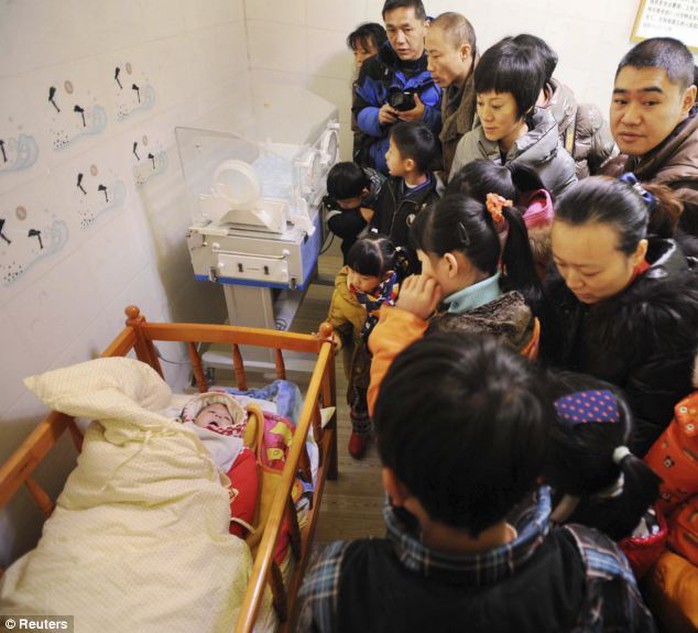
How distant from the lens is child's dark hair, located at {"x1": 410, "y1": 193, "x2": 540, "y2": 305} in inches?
37.1

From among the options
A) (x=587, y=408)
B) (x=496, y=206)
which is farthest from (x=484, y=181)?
(x=587, y=408)

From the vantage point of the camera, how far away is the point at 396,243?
5.75 ft

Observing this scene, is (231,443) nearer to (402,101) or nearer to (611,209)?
(611,209)

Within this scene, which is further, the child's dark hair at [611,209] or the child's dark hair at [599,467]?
the child's dark hair at [611,209]

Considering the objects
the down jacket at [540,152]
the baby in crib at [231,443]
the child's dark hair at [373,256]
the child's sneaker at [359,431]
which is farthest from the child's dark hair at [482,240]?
the child's sneaker at [359,431]

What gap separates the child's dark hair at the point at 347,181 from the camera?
193cm

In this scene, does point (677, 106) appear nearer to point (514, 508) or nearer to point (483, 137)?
point (483, 137)

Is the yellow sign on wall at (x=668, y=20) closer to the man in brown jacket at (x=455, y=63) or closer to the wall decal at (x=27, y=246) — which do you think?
the man in brown jacket at (x=455, y=63)

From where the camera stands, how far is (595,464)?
659 mm

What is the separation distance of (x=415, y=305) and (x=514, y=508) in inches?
21.9

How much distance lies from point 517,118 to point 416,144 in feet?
1.26

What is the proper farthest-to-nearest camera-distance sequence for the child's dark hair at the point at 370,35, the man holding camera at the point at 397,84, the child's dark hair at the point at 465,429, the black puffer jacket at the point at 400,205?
the child's dark hair at the point at 370,35 → the man holding camera at the point at 397,84 → the black puffer jacket at the point at 400,205 → the child's dark hair at the point at 465,429

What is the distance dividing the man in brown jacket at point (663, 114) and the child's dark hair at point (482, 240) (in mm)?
480

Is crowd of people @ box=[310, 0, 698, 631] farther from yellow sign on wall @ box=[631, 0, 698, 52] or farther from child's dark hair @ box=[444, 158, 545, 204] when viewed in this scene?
yellow sign on wall @ box=[631, 0, 698, 52]
